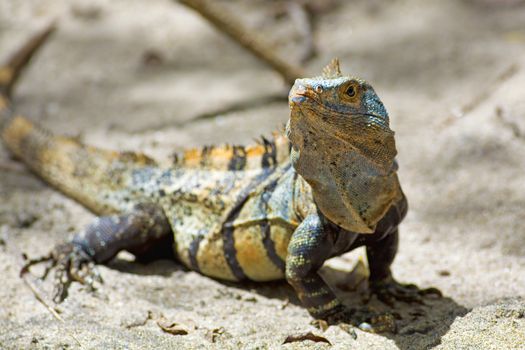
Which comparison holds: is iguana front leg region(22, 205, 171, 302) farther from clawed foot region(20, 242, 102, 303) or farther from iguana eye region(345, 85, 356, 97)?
iguana eye region(345, 85, 356, 97)

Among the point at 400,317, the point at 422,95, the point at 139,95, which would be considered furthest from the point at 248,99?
the point at 400,317

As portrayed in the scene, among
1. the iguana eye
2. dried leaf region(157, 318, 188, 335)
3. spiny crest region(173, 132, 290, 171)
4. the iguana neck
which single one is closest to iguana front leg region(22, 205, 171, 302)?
spiny crest region(173, 132, 290, 171)

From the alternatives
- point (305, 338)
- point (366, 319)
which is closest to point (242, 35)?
point (366, 319)

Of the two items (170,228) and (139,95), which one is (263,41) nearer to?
(139,95)

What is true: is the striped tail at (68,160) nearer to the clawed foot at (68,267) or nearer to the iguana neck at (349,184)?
the clawed foot at (68,267)

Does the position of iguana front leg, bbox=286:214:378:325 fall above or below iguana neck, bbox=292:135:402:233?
below

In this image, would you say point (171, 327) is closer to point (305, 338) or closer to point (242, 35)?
point (305, 338)
